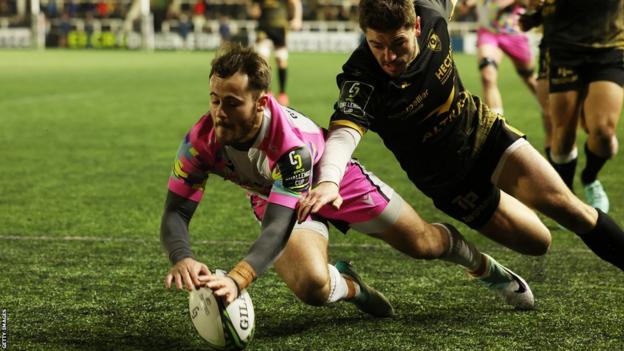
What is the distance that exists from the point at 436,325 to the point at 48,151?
6993 mm

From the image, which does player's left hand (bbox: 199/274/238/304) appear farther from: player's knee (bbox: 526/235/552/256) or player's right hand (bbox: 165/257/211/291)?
player's knee (bbox: 526/235/552/256)

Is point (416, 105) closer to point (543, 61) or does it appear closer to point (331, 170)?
point (331, 170)

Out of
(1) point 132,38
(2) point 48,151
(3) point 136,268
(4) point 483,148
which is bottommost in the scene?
(1) point 132,38

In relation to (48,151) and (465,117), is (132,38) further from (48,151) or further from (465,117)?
(465,117)

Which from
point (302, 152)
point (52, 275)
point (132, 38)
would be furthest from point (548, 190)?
point (132, 38)

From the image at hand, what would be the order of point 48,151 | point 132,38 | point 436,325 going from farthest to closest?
1. point 132,38
2. point 48,151
3. point 436,325

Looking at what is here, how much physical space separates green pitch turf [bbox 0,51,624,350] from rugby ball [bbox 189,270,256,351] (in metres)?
0.40

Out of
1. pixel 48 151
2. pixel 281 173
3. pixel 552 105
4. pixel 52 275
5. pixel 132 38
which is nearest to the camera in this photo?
pixel 281 173

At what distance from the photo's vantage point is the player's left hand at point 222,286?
3.57m

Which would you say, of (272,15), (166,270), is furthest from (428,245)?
(272,15)

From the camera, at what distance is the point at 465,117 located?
184 inches

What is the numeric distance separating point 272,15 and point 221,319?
1310 cm

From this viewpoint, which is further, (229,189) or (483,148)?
(229,189)

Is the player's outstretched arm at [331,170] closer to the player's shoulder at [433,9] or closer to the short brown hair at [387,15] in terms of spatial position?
the short brown hair at [387,15]
